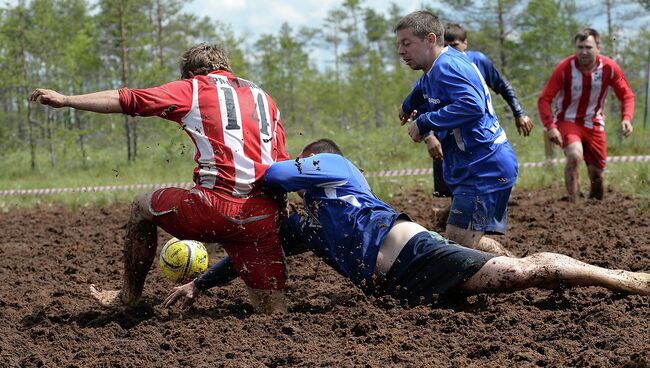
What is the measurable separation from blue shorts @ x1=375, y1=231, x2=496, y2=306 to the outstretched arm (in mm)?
1984

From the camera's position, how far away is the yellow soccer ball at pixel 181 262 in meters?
5.91

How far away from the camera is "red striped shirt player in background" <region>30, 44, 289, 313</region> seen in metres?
5.05

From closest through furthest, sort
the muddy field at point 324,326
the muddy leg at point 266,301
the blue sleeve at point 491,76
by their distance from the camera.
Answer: the muddy field at point 324,326, the muddy leg at point 266,301, the blue sleeve at point 491,76

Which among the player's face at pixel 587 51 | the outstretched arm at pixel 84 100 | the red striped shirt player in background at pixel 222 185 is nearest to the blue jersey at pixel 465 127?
the red striped shirt player in background at pixel 222 185

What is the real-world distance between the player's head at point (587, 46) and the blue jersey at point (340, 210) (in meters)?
5.23

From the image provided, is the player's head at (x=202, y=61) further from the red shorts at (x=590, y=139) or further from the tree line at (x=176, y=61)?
the tree line at (x=176, y=61)

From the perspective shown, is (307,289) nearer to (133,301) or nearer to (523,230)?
(133,301)

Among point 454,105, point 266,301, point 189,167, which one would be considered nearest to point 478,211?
point 454,105

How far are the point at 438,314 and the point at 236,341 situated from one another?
120 centimetres

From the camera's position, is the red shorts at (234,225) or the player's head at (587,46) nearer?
the red shorts at (234,225)

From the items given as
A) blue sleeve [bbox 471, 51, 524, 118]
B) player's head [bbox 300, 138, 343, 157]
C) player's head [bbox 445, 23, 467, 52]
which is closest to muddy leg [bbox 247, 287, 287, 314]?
player's head [bbox 300, 138, 343, 157]

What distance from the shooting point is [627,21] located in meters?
35.4

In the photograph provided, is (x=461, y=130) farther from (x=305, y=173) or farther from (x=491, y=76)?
(x=491, y=76)

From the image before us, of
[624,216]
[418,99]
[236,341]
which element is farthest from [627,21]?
[236,341]
